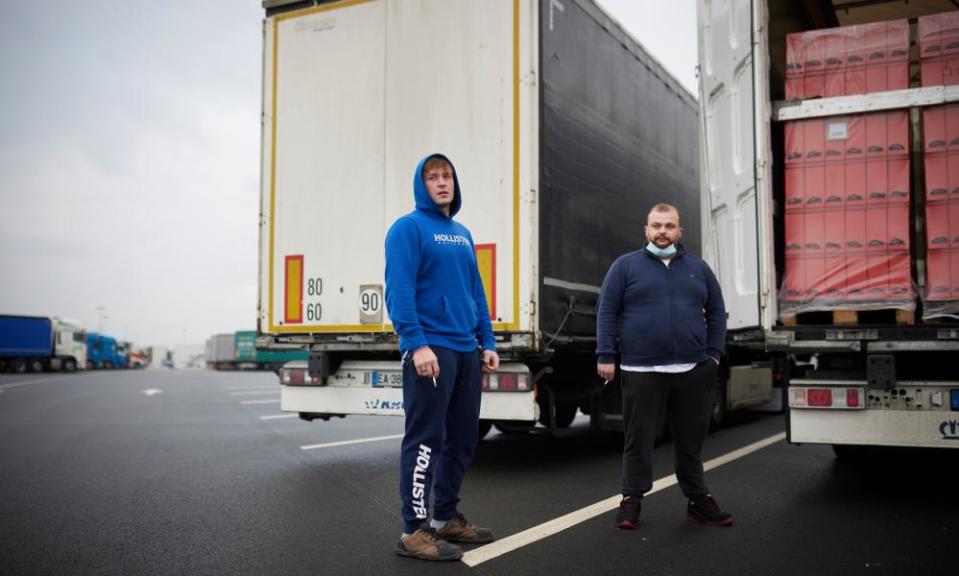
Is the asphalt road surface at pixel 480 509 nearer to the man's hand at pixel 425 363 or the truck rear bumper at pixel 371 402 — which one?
the truck rear bumper at pixel 371 402

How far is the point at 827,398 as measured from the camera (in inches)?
185

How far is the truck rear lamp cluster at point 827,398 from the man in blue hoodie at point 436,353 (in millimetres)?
2043

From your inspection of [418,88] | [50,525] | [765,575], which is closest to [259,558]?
[50,525]

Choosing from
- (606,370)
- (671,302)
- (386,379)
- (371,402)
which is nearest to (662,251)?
(671,302)

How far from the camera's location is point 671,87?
9023mm

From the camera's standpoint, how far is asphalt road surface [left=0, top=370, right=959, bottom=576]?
3637 millimetres

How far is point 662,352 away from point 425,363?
1498 millimetres

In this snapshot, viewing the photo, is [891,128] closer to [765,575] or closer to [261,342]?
[765,575]

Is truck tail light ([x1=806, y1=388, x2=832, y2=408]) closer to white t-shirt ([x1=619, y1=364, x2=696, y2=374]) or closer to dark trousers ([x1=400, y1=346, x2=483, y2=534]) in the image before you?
white t-shirt ([x1=619, y1=364, x2=696, y2=374])

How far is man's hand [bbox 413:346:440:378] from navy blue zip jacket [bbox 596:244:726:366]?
45.4 inches

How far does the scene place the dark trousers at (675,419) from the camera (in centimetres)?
435

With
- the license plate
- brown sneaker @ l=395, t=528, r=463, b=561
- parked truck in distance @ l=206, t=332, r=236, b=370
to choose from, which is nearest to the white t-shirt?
brown sneaker @ l=395, t=528, r=463, b=561

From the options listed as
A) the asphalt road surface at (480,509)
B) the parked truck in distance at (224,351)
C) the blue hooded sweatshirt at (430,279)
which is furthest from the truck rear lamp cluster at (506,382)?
the parked truck in distance at (224,351)

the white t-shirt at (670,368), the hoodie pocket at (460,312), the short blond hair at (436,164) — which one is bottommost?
the white t-shirt at (670,368)
